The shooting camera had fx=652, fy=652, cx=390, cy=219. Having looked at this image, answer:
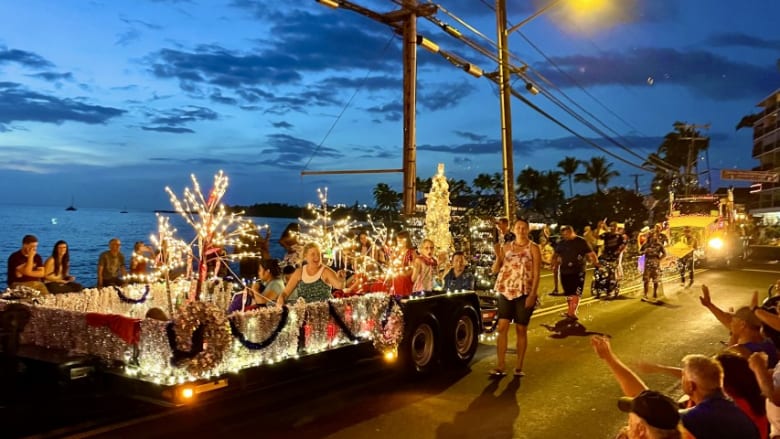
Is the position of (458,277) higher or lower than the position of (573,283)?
higher

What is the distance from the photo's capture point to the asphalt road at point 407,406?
5.92 m

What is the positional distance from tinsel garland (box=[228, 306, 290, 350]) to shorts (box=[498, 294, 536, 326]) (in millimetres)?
2930

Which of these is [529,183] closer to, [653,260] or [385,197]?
[385,197]

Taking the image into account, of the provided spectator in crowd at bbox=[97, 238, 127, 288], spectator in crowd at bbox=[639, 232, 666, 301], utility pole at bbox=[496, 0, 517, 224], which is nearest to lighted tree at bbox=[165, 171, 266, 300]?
spectator in crowd at bbox=[97, 238, 127, 288]

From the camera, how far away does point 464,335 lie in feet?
28.7

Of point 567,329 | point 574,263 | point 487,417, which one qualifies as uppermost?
point 574,263

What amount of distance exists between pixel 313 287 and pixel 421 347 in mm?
1566

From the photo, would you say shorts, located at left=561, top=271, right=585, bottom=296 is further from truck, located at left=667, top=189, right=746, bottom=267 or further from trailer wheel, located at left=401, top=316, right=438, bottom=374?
truck, located at left=667, top=189, right=746, bottom=267

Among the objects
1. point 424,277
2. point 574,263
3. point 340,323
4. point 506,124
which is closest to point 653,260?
point 574,263

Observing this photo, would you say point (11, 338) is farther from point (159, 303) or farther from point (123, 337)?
point (159, 303)

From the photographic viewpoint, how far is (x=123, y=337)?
18.4ft

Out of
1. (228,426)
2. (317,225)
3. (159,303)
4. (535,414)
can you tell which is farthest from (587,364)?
(317,225)

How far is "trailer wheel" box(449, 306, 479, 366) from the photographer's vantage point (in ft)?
27.6

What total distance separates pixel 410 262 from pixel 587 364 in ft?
8.94
